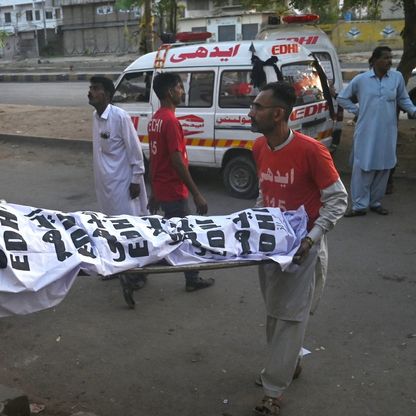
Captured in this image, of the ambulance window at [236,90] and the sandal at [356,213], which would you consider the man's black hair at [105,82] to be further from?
the sandal at [356,213]

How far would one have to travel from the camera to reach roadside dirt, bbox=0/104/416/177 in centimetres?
903

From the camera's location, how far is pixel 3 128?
13.4m

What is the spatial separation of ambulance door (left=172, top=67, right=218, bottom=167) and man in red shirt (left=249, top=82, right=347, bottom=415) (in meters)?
4.51

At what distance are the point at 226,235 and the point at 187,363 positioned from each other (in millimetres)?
1169

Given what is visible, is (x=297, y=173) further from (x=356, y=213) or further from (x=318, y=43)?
(x=318, y=43)

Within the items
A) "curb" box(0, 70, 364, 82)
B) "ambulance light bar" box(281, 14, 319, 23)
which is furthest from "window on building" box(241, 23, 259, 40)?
"ambulance light bar" box(281, 14, 319, 23)

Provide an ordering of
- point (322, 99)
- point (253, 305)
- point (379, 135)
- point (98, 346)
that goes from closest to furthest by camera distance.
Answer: point (98, 346) < point (253, 305) < point (379, 135) < point (322, 99)

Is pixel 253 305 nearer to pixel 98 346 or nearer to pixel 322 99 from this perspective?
pixel 98 346

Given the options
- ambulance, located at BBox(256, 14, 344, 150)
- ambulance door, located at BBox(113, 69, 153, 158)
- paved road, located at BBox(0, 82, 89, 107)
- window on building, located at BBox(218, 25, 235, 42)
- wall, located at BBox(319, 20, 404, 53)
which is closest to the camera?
ambulance door, located at BBox(113, 69, 153, 158)

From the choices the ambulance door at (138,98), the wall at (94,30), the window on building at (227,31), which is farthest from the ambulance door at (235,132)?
the wall at (94,30)

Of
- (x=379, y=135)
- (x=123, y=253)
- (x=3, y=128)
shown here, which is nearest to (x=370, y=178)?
(x=379, y=135)

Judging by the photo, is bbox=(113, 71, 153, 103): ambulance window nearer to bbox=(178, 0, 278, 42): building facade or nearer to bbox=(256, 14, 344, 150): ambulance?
bbox=(256, 14, 344, 150): ambulance

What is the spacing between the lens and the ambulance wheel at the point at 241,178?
7566mm

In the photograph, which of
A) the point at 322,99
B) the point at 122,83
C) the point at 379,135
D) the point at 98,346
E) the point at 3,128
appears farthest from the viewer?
the point at 3,128
